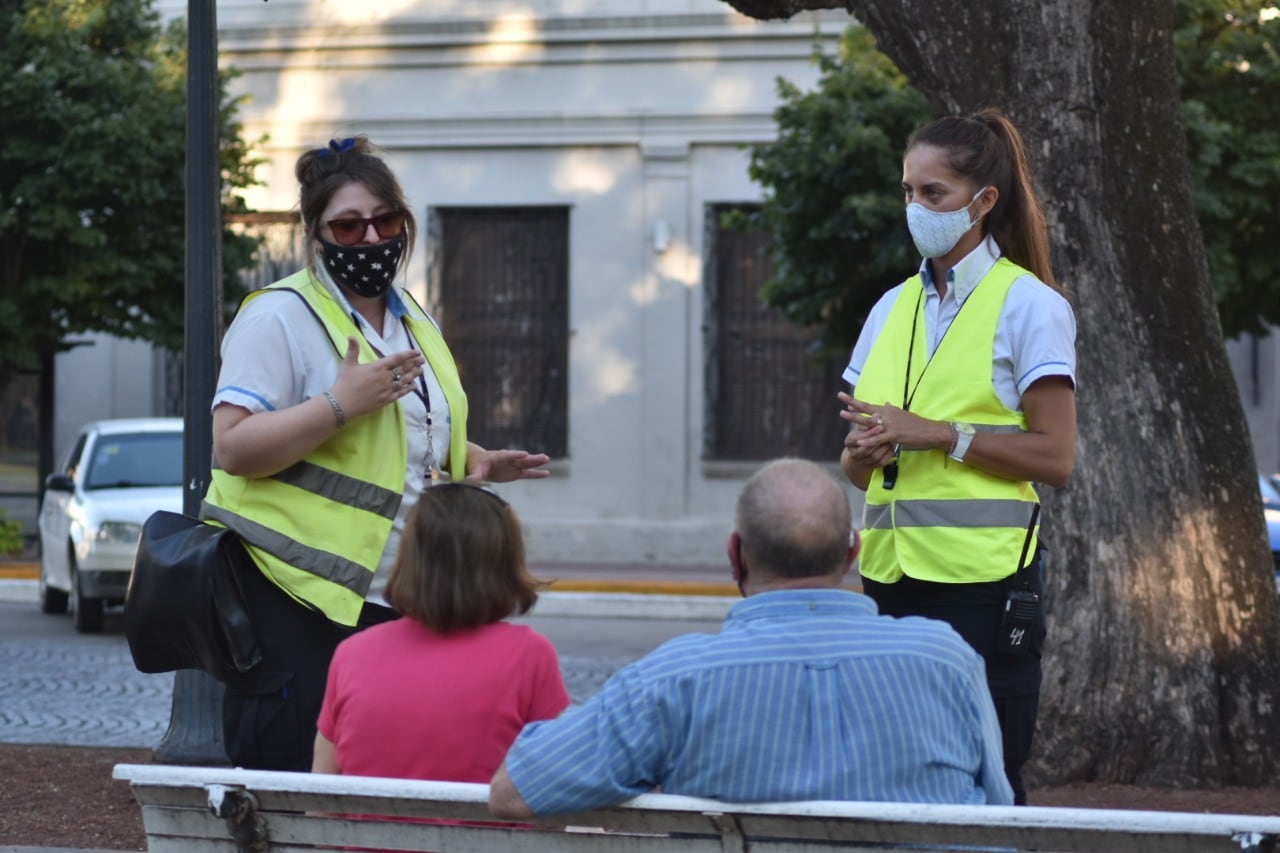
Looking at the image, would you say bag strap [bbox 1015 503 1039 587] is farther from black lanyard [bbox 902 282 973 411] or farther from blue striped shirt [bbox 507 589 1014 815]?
blue striped shirt [bbox 507 589 1014 815]

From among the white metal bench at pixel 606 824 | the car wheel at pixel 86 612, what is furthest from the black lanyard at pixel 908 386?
the car wheel at pixel 86 612

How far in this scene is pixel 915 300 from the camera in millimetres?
4191

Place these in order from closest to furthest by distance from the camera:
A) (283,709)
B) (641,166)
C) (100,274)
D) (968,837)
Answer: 1. (968,837)
2. (283,709)
3. (100,274)
4. (641,166)

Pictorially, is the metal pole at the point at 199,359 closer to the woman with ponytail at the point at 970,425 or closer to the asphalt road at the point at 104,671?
the asphalt road at the point at 104,671

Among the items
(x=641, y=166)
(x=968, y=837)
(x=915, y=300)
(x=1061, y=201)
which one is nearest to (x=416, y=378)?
(x=915, y=300)

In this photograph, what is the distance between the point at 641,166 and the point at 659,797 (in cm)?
1897

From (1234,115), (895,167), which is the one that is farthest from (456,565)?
(1234,115)

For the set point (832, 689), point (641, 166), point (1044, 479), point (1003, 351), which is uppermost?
point (641, 166)

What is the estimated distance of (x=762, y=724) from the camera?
290cm

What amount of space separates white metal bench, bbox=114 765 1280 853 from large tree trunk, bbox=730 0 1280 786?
3.91m

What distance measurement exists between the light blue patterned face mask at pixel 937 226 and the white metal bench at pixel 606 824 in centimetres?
155

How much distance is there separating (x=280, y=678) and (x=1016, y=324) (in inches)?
64.0

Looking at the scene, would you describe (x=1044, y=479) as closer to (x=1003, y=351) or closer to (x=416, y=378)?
(x=1003, y=351)

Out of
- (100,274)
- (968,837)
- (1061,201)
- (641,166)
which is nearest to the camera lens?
(968,837)
